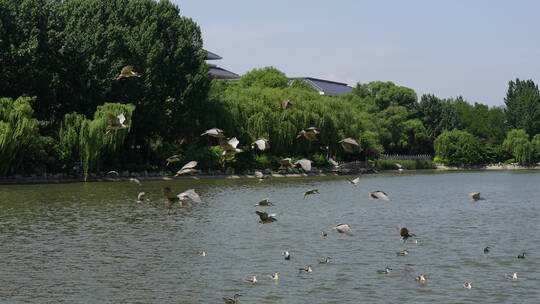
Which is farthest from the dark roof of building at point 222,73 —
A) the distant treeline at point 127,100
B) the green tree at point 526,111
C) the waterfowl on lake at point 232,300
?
the waterfowl on lake at point 232,300

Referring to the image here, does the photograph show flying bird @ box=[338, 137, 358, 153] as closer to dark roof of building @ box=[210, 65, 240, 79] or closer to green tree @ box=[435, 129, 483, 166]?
green tree @ box=[435, 129, 483, 166]

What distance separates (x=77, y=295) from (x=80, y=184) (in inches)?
1371

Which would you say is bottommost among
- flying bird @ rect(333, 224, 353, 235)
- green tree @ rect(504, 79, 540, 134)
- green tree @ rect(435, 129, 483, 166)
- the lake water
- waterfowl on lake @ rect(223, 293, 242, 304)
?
waterfowl on lake @ rect(223, 293, 242, 304)

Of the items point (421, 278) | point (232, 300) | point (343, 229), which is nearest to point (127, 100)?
point (343, 229)

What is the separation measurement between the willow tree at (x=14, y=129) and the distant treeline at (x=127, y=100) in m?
0.07

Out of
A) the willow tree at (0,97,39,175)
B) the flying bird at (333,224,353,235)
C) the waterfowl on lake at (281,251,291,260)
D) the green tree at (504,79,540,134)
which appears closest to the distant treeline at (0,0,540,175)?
the willow tree at (0,97,39,175)

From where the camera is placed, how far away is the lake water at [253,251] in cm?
1662

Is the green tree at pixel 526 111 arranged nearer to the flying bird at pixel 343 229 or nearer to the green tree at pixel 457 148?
the green tree at pixel 457 148

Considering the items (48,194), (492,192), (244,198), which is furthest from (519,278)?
(492,192)

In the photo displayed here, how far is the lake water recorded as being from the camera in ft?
54.5

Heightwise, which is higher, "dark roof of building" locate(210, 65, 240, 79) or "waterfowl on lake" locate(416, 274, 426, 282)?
"dark roof of building" locate(210, 65, 240, 79)

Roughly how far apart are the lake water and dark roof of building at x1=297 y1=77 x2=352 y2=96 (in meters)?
81.8

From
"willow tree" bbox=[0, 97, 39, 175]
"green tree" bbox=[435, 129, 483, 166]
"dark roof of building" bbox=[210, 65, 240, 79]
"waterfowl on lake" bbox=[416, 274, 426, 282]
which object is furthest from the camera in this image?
"dark roof of building" bbox=[210, 65, 240, 79]

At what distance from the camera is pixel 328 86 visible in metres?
127
